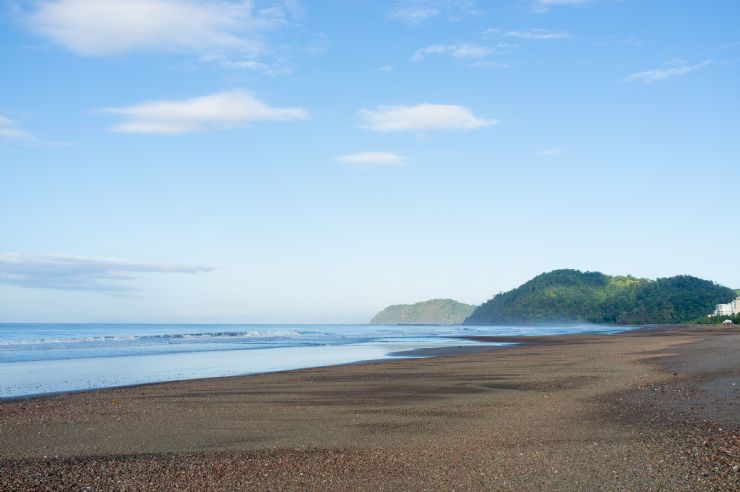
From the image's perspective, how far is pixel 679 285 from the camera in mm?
155750

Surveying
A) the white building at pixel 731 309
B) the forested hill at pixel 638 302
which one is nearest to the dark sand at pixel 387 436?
the white building at pixel 731 309

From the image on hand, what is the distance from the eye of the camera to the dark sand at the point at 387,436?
27.5 ft

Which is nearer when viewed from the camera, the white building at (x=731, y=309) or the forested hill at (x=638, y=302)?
the white building at (x=731, y=309)

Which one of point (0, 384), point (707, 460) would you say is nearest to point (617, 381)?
point (707, 460)

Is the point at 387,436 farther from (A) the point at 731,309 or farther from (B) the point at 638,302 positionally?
(B) the point at 638,302

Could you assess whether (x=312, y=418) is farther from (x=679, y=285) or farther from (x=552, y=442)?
(x=679, y=285)

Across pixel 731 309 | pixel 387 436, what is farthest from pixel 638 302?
pixel 387 436

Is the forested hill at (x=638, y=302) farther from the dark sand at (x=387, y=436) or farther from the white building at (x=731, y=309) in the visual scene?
the dark sand at (x=387, y=436)

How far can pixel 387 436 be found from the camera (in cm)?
1121

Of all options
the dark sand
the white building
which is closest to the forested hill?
the white building

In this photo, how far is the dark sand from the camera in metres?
8.38

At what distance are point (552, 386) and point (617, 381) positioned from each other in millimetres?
2080

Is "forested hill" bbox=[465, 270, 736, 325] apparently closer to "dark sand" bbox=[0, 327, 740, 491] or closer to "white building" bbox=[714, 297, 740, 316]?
"white building" bbox=[714, 297, 740, 316]

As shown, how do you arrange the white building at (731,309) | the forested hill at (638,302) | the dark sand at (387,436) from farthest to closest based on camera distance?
the forested hill at (638,302) < the white building at (731,309) < the dark sand at (387,436)
